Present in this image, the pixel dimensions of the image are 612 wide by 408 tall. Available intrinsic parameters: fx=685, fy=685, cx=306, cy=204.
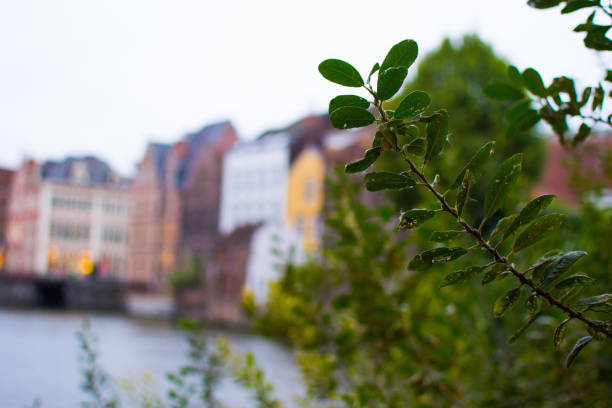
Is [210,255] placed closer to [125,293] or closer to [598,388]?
[125,293]

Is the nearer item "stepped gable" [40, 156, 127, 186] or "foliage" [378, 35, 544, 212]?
"foliage" [378, 35, 544, 212]

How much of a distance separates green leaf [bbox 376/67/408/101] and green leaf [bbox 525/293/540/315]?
7.7 inches

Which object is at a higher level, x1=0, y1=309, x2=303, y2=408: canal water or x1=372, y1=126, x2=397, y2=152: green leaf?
x1=372, y1=126, x2=397, y2=152: green leaf

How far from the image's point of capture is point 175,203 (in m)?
33.5

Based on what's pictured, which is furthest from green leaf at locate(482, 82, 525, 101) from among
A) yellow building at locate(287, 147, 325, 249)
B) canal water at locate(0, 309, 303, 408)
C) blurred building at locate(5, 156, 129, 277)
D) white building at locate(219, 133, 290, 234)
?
blurred building at locate(5, 156, 129, 277)

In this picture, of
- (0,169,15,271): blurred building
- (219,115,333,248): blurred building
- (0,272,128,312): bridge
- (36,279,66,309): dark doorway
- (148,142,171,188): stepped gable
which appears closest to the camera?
(219,115,333,248): blurred building

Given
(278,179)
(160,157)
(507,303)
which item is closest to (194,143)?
(160,157)

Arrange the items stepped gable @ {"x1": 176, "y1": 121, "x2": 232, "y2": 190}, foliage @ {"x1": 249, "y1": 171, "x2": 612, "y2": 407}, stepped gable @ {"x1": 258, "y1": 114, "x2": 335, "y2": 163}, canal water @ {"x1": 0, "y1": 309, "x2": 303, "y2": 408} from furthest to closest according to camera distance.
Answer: stepped gable @ {"x1": 176, "y1": 121, "x2": 232, "y2": 190}
stepped gable @ {"x1": 258, "y1": 114, "x2": 335, "y2": 163}
canal water @ {"x1": 0, "y1": 309, "x2": 303, "y2": 408}
foliage @ {"x1": 249, "y1": 171, "x2": 612, "y2": 407}

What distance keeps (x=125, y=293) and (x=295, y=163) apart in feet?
54.5

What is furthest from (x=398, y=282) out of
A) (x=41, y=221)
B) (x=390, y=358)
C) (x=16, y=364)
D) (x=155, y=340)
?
(x=41, y=221)

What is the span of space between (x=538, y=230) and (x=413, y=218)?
10 cm

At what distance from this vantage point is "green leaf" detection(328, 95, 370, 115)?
50cm

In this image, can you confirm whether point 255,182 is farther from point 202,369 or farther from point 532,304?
point 532,304

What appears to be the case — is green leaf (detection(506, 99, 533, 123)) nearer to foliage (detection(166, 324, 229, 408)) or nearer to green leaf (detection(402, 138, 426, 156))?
green leaf (detection(402, 138, 426, 156))
